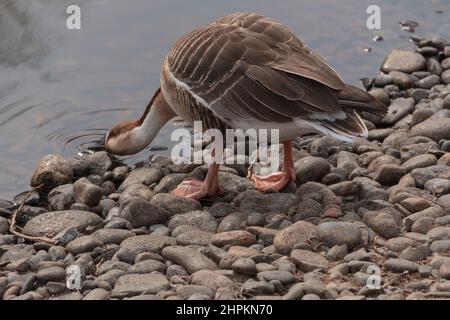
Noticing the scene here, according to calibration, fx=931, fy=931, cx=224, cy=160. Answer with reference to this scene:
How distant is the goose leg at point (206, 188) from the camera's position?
291 inches

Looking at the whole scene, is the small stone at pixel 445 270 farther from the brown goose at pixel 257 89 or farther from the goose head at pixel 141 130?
the goose head at pixel 141 130

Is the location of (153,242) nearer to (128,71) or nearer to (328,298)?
(328,298)

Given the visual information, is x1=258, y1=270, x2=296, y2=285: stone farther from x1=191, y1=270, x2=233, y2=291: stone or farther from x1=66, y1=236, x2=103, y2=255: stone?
x1=66, y1=236, x2=103, y2=255: stone

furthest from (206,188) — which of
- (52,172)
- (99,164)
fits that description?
(52,172)

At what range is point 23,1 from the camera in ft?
38.2

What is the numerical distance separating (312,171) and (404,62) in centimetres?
305

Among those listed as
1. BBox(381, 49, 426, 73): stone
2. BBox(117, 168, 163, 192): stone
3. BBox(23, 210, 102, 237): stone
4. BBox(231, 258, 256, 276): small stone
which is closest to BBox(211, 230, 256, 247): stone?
BBox(231, 258, 256, 276): small stone

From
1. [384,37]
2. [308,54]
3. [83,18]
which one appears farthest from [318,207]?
[83,18]

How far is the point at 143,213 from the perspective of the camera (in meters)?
6.97

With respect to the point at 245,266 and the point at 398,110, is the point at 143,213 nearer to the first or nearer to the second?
the point at 245,266

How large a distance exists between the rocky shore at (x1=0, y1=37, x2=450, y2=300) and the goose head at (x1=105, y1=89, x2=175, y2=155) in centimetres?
18

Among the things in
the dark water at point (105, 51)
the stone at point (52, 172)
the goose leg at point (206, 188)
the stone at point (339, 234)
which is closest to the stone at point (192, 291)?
the stone at point (339, 234)

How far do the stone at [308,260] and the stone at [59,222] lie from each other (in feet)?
5.77

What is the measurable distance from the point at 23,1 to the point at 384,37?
14.7ft
